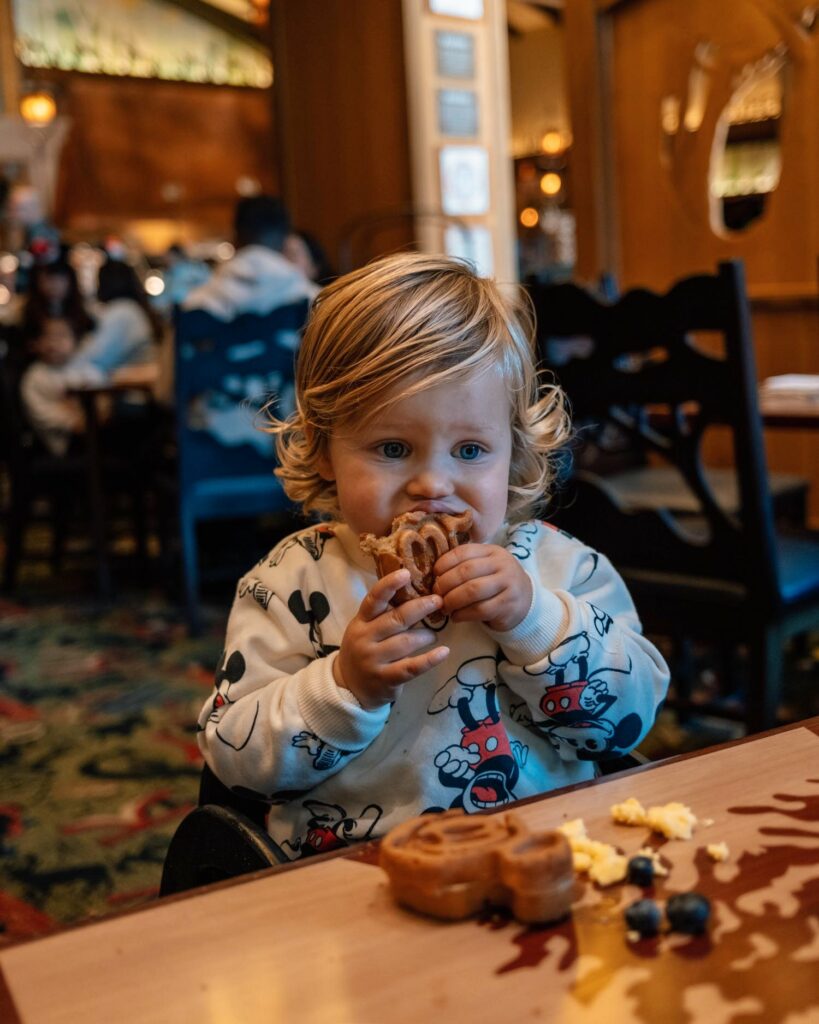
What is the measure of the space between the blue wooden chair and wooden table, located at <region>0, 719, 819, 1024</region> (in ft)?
9.67

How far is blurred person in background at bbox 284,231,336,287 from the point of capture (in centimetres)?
458

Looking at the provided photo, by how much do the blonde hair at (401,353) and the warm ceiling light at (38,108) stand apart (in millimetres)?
9018

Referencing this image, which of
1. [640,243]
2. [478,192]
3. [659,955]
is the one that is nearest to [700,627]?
[659,955]

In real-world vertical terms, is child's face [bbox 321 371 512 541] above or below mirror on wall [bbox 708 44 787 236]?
below

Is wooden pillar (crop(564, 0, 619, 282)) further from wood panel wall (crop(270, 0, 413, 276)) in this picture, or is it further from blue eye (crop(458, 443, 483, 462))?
blue eye (crop(458, 443, 483, 462))

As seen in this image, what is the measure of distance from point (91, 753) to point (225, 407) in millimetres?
1277

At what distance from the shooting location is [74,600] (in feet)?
14.5

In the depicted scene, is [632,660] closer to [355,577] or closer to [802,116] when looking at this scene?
[355,577]

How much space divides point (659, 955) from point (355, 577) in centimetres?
58

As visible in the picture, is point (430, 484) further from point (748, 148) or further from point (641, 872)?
point (748, 148)

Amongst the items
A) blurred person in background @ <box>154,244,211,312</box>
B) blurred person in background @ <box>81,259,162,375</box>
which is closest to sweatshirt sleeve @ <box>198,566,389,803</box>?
blurred person in background @ <box>81,259,162,375</box>

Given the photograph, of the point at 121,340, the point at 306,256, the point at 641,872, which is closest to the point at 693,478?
the point at 641,872

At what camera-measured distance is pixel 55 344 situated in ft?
15.6

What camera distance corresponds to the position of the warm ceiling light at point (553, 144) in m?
12.2
